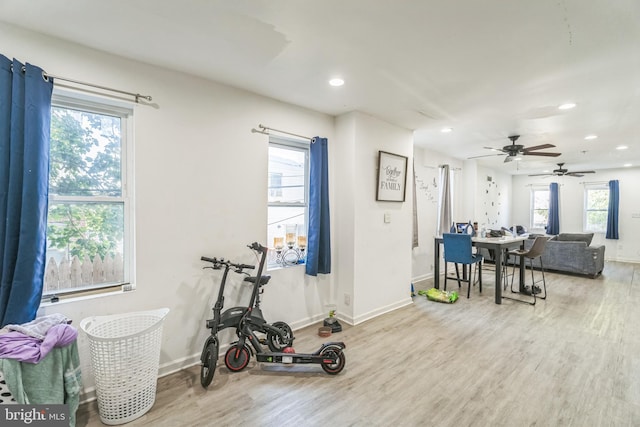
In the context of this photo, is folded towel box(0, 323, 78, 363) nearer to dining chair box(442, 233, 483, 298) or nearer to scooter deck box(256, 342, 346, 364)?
scooter deck box(256, 342, 346, 364)

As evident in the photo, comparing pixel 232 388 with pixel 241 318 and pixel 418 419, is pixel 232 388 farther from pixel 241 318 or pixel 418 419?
pixel 418 419

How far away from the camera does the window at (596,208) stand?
311 inches

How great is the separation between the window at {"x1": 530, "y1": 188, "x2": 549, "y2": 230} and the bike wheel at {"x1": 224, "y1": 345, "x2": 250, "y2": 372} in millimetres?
9881

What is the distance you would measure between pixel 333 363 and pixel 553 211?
364 inches

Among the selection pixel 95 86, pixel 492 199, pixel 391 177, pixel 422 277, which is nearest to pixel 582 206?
pixel 492 199

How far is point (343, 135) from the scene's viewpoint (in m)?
3.39

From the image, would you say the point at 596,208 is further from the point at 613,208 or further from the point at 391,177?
the point at 391,177

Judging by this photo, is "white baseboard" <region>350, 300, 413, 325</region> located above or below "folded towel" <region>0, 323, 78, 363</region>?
below

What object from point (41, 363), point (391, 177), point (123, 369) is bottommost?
point (123, 369)

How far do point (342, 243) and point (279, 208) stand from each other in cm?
85

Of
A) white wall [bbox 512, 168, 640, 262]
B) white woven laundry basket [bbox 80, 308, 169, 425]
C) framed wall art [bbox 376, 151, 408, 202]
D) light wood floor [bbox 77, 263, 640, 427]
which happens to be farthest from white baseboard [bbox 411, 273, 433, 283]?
white wall [bbox 512, 168, 640, 262]

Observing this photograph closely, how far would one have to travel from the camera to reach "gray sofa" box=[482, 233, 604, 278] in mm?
5570

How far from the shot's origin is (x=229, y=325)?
2338mm

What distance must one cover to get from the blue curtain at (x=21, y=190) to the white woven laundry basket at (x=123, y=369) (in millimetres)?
361
